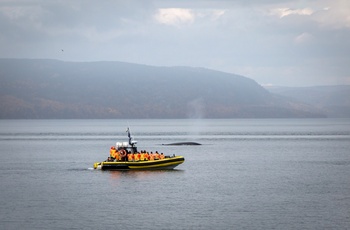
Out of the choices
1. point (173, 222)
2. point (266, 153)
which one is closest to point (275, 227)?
point (173, 222)

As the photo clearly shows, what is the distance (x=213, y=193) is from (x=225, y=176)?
16593 mm

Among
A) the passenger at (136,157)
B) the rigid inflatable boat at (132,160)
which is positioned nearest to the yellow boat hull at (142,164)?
the rigid inflatable boat at (132,160)

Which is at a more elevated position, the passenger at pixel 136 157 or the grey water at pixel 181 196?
the passenger at pixel 136 157

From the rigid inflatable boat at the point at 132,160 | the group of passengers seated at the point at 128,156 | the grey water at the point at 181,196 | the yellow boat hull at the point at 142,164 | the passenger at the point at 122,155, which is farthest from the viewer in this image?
the group of passengers seated at the point at 128,156

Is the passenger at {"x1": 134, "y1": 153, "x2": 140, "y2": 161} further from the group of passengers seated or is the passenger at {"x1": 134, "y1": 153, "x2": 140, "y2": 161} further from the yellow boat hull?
the yellow boat hull

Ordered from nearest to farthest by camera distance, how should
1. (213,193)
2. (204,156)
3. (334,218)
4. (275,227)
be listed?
(275,227) → (334,218) → (213,193) → (204,156)

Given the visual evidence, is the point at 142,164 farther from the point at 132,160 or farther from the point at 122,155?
the point at 122,155

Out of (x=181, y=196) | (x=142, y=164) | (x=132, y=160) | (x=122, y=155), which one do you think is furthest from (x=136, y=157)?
(x=181, y=196)

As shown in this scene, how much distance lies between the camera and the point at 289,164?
100 m

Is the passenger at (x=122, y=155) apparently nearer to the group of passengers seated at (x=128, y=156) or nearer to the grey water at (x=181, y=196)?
the group of passengers seated at (x=128, y=156)

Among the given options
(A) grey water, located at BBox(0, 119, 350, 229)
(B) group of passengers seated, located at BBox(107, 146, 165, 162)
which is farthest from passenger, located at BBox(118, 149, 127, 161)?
(A) grey water, located at BBox(0, 119, 350, 229)

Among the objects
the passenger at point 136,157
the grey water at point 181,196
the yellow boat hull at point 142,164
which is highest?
the passenger at point 136,157

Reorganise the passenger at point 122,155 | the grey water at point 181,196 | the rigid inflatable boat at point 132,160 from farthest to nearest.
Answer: the passenger at point 122,155 → the rigid inflatable boat at point 132,160 → the grey water at point 181,196

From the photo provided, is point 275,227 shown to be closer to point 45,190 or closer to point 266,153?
point 45,190
